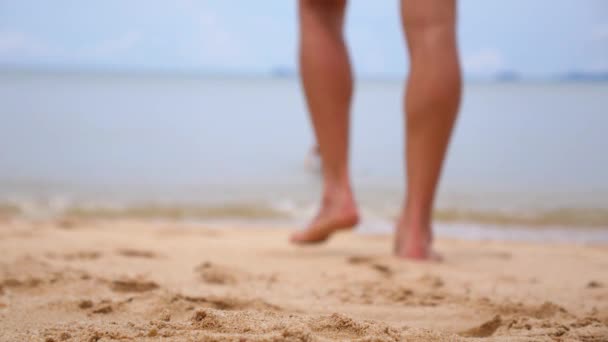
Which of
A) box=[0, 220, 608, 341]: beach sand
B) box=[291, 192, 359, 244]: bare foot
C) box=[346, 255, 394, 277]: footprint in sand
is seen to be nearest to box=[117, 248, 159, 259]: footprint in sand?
box=[0, 220, 608, 341]: beach sand

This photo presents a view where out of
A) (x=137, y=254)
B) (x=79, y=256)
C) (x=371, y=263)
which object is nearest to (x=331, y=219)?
(x=371, y=263)

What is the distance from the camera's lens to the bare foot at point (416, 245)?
5.51ft

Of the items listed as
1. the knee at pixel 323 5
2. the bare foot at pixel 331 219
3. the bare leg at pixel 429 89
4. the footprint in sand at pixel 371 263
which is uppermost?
the knee at pixel 323 5

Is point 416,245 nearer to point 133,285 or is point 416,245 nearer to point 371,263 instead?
point 371,263

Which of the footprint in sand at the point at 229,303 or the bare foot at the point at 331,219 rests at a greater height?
the bare foot at the point at 331,219

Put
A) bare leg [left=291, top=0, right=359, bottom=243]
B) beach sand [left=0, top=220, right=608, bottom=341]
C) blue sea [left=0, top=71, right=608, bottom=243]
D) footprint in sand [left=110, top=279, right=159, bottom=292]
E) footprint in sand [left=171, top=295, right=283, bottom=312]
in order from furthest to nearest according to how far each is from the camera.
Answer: blue sea [left=0, top=71, right=608, bottom=243] → bare leg [left=291, top=0, right=359, bottom=243] → footprint in sand [left=110, top=279, right=159, bottom=292] → footprint in sand [left=171, top=295, right=283, bottom=312] → beach sand [left=0, top=220, right=608, bottom=341]

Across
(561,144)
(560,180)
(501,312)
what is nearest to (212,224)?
(501,312)

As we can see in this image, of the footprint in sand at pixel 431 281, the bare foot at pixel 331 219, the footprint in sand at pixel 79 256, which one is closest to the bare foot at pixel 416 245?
the bare foot at pixel 331 219

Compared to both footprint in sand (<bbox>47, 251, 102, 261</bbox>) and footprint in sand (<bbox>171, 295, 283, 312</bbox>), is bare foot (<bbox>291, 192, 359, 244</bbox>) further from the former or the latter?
footprint in sand (<bbox>171, 295, 283, 312</bbox>)

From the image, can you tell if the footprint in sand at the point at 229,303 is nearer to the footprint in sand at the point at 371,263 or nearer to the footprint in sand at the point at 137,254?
the footprint in sand at the point at 371,263

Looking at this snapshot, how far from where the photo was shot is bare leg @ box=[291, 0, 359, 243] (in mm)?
1818

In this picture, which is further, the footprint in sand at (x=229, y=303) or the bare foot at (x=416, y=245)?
the bare foot at (x=416, y=245)

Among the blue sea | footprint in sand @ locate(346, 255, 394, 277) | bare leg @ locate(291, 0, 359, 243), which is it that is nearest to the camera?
footprint in sand @ locate(346, 255, 394, 277)

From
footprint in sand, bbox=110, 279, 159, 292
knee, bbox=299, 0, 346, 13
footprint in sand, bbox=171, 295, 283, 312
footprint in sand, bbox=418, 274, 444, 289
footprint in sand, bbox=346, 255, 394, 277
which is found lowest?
footprint in sand, bbox=418, 274, 444, 289
